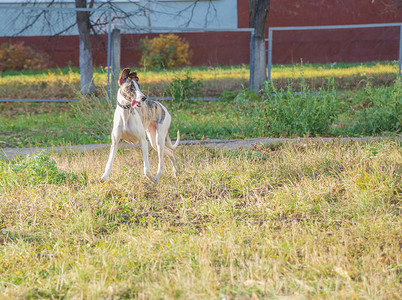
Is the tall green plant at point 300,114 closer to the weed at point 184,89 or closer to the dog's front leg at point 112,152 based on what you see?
the dog's front leg at point 112,152

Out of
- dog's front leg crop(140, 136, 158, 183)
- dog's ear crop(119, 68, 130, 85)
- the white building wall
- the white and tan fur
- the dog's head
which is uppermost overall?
the white building wall

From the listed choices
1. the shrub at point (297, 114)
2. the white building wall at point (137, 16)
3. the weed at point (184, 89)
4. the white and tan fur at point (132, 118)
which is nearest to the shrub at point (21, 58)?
the white building wall at point (137, 16)

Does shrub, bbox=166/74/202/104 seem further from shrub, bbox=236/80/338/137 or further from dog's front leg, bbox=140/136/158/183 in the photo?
dog's front leg, bbox=140/136/158/183

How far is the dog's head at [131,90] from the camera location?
15.0 feet

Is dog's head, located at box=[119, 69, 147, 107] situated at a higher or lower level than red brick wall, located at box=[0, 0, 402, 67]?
lower

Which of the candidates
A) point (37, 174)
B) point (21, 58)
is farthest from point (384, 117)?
point (21, 58)

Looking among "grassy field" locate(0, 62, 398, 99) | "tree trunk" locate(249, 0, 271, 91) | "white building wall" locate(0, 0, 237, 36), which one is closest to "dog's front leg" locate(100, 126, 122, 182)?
"grassy field" locate(0, 62, 398, 99)

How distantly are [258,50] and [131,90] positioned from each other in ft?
27.6

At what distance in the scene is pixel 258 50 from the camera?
12578 millimetres

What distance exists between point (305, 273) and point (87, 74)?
10665mm

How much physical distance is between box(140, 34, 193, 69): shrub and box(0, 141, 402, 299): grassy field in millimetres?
10472

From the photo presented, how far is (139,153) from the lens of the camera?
643cm

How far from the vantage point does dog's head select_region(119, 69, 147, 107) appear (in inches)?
180

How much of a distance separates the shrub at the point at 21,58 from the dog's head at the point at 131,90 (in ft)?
44.5
